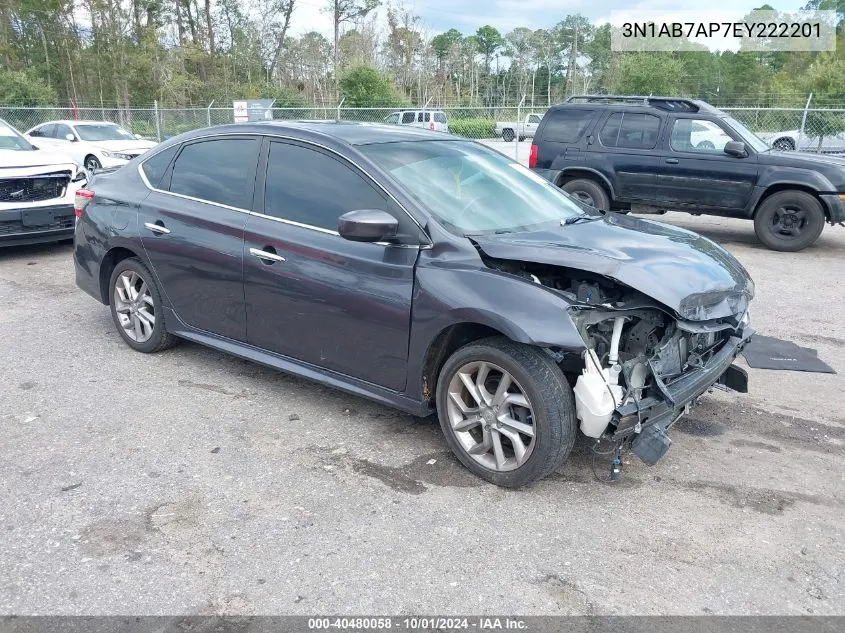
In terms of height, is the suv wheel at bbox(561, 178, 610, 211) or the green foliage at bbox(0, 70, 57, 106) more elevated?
the green foliage at bbox(0, 70, 57, 106)

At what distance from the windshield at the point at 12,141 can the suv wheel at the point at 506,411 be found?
868 centimetres

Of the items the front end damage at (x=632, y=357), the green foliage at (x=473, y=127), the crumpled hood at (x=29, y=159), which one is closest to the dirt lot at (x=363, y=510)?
the front end damage at (x=632, y=357)

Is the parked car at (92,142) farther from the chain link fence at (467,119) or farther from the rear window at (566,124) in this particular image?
the rear window at (566,124)

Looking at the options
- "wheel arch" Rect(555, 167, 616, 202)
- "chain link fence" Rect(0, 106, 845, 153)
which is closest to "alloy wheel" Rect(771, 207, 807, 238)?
"wheel arch" Rect(555, 167, 616, 202)

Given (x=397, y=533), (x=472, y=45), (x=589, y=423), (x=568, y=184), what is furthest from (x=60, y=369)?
(x=472, y=45)

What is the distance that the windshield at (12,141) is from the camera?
9.75 metres

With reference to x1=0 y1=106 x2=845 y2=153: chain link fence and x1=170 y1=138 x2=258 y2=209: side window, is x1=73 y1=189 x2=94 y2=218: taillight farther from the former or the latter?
x1=0 y1=106 x2=845 y2=153: chain link fence

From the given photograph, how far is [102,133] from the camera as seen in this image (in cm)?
1689

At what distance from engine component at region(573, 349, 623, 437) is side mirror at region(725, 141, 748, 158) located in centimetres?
736

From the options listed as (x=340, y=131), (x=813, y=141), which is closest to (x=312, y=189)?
(x=340, y=131)

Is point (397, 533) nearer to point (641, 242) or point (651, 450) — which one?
point (651, 450)

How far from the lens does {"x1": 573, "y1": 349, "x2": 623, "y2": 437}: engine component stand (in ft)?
10.5

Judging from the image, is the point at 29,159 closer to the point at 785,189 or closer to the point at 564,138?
the point at 564,138

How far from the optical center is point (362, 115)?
28.7 m
